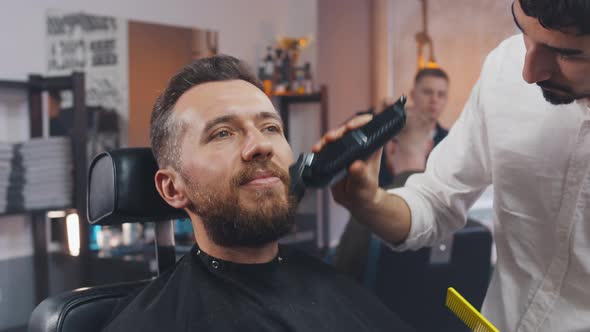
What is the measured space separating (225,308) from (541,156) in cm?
81

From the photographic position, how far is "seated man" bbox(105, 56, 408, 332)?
4.36 feet

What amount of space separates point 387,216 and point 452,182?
0.79 feet

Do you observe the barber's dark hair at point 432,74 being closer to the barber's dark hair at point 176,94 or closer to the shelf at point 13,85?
the shelf at point 13,85

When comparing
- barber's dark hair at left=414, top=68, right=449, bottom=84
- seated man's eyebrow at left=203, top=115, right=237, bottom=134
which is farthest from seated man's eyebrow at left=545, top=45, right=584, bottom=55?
barber's dark hair at left=414, top=68, right=449, bottom=84

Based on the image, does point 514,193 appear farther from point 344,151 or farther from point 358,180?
point 344,151

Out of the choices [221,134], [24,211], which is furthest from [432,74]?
[221,134]

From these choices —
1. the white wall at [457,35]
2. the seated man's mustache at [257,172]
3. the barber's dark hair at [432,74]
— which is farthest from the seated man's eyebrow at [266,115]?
the white wall at [457,35]

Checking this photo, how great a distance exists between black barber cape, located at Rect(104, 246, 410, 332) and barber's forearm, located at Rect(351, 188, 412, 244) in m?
0.22

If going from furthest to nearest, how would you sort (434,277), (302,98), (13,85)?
(302,98)
(13,85)
(434,277)

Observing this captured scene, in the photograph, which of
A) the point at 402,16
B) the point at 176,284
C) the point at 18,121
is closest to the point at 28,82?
the point at 18,121

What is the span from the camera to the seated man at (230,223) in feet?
4.36

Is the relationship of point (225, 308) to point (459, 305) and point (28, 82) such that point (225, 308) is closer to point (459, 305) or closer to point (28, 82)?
point (459, 305)

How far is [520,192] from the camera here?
138cm

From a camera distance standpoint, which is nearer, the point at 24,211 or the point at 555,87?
→ the point at 555,87
